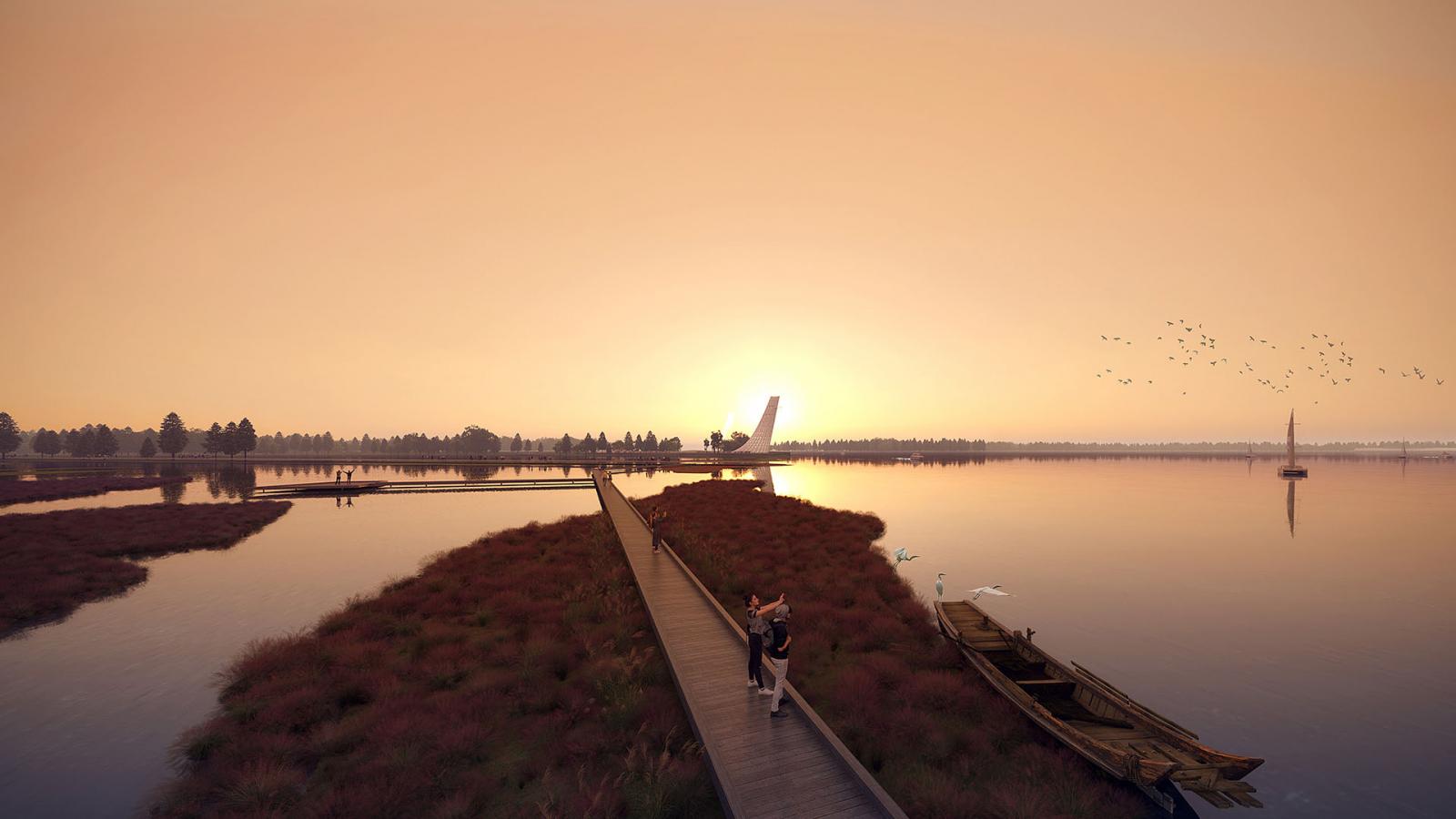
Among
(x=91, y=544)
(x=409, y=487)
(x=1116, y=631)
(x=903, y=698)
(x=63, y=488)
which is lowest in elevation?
(x=409, y=487)

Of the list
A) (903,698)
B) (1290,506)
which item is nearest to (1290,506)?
(1290,506)

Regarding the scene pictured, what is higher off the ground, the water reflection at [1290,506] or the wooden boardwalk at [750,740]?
the wooden boardwalk at [750,740]

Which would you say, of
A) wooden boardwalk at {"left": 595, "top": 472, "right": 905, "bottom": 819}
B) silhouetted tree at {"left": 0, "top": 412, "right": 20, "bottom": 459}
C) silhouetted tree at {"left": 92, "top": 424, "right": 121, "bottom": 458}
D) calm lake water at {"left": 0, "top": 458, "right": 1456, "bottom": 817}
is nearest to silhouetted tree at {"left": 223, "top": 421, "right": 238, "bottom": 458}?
silhouetted tree at {"left": 92, "top": 424, "right": 121, "bottom": 458}

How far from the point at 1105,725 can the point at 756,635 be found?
8403 mm

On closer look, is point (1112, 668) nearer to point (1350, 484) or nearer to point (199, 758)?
point (199, 758)

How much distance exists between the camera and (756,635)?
12508 millimetres

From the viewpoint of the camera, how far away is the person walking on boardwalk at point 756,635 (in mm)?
12438

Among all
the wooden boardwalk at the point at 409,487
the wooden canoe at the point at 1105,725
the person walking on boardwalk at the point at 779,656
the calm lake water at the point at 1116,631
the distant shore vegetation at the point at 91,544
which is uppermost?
the person walking on boardwalk at the point at 779,656

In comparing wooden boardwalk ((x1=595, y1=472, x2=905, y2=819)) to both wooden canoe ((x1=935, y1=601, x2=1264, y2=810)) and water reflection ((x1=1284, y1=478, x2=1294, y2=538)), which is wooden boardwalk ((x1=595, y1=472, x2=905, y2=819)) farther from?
water reflection ((x1=1284, y1=478, x2=1294, y2=538))

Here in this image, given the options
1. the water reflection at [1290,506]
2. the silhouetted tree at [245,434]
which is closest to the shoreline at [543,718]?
the water reflection at [1290,506]

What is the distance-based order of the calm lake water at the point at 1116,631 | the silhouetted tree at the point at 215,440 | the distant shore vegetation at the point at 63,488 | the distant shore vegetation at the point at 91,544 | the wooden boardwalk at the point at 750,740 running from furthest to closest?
the silhouetted tree at the point at 215,440 → the distant shore vegetation at the point at 63,488 → the distant shore vegetation at the point at 91,544 → the calm lake water at the point at 1116,631 → the wooden boardwalk at the point at 750,740

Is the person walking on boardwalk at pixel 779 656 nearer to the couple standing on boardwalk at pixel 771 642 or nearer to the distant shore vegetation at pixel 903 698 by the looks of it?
the couple standing on boardwalk at pixel 771 642

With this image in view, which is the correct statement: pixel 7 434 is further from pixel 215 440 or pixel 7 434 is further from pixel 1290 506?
pixel 1290 506

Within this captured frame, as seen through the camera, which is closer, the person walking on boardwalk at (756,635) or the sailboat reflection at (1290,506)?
the person walking on boardwalk at (756,635)
